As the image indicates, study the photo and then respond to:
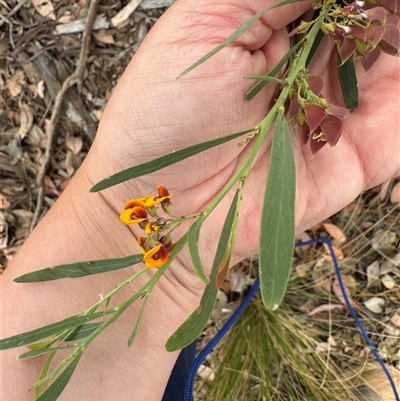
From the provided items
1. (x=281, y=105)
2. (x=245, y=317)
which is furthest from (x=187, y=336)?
(x=245, y=317)

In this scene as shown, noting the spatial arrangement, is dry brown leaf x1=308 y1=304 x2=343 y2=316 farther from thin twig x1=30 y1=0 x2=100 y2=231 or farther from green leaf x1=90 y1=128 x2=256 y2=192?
green leaf x1=90 y1=128 x2=256 y2=192

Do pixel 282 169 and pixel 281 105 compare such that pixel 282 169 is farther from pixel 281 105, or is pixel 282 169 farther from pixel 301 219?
pixel 301 219

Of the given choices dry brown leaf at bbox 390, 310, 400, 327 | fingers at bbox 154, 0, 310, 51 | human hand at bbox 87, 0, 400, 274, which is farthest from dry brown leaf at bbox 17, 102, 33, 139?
dry brown leaf at bbox 390, 310, 400, 327

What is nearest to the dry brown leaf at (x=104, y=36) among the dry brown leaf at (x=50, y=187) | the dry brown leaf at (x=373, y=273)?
the dry brown leaf at (x=50, y=187)

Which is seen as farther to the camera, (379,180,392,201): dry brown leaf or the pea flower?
(379,180,392,201): dry brown leaf

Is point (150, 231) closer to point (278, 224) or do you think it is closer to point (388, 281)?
point (278, 224)

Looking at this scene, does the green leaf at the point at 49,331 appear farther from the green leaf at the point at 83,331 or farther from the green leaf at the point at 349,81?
the green leaf at the point at 349,81
